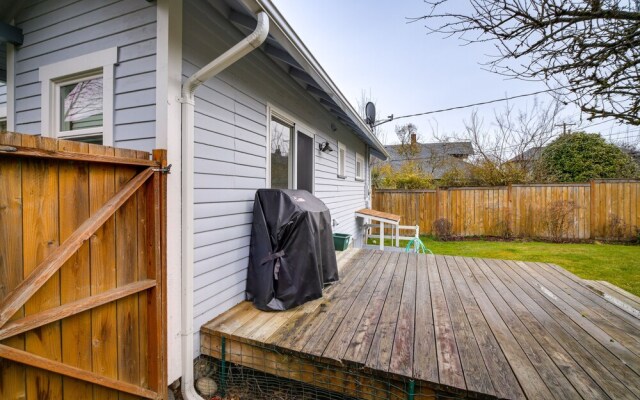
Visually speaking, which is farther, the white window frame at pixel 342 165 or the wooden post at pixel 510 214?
the wooden post at pixel 510 214

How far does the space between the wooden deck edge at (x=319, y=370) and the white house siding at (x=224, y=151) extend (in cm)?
30

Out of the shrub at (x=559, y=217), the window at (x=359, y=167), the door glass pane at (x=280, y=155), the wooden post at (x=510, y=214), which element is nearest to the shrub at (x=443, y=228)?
the wooden post at (x=510, y=214)

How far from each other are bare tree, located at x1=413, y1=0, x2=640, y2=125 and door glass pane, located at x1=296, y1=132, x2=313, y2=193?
7.95ft

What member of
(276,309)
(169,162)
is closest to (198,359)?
(276,309)

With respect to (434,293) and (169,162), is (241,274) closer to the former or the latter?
(169,162)

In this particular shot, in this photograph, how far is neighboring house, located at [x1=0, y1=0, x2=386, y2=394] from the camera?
210 centimetres

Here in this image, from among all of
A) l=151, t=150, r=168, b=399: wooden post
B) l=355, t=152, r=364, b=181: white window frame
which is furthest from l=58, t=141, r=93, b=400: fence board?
l=355, t=152, r=364, b=181: white window frame

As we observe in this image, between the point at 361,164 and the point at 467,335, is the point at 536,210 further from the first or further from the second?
the point at 467,335

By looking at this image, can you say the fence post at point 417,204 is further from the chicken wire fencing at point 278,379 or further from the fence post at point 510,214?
the chicken wire fencing at point 278,379

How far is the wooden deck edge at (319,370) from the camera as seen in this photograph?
181 cm

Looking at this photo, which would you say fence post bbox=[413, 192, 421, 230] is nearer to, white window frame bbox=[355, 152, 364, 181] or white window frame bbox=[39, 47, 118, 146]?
white window frame bbox=[355, 152, 364, 181]

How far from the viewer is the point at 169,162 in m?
2.04

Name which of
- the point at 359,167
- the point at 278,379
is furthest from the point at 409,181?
the point at 278,379

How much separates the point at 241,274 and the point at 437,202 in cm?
869
